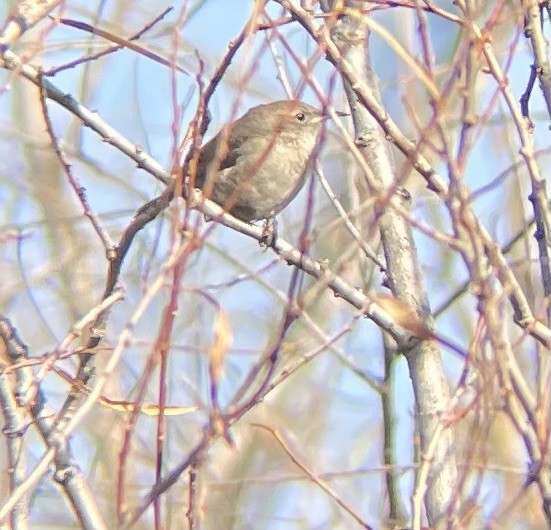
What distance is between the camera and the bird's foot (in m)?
3.68

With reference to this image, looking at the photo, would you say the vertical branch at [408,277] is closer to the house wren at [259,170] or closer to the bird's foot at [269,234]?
the bird's foot at [269,234]

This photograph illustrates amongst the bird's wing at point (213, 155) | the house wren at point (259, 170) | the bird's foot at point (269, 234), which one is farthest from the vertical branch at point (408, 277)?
the bird's wing at point (213, 155)

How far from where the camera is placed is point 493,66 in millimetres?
2354

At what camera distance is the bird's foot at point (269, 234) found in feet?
12.1

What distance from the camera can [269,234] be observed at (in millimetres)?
3801

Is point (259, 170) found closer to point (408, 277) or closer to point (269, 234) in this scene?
point (269, 234)

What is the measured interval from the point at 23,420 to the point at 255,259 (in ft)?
15.1

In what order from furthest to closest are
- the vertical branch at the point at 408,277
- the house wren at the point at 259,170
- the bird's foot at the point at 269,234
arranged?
the house wren at the point at 259,170, the bird's foot at the point at 269,234, the vertical branch at the point at 408,277

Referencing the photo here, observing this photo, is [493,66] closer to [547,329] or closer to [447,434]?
[547,329]

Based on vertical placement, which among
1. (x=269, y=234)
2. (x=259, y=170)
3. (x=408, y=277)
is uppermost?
(x=259, y=170)

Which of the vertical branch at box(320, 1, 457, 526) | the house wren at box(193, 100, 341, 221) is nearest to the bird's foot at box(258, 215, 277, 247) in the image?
the vertical branch at box(320, 1, 457, 526)

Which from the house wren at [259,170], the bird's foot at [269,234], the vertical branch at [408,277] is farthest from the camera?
the house wren at [259,170]

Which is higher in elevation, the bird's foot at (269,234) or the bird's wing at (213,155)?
the bird's wing at (213,155)

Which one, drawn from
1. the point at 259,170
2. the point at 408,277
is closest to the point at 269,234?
the point at 408,277
